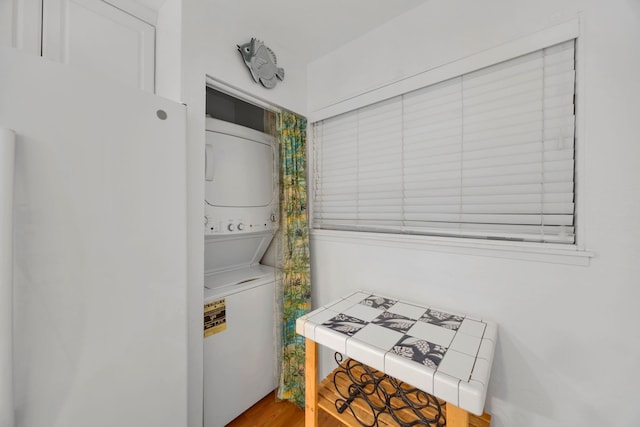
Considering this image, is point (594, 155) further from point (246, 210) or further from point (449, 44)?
point (246, 210)

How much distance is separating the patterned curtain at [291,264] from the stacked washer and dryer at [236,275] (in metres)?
0.09

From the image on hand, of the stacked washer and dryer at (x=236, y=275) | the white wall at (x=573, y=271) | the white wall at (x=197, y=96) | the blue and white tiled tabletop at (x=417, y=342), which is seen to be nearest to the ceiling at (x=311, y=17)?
the white wall at (x=197, y=96)

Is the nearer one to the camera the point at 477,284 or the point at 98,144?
the point at 98,144

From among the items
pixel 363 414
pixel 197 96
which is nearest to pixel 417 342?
pixel 363 414

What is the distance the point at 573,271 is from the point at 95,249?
201 cm

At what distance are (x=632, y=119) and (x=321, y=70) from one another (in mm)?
1768

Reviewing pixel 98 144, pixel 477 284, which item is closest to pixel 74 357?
pixel 98 144

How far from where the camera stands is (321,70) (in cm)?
195

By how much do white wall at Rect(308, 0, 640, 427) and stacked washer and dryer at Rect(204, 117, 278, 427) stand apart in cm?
109

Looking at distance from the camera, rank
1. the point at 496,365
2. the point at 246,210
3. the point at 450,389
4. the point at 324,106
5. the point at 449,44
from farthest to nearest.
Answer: the point at 324,106, the point at 246,210, the point at 449,44, the point at 496,365, the point at 450,389

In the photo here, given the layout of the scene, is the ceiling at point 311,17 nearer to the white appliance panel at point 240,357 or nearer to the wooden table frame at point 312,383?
the white appliance panel at point 240,357

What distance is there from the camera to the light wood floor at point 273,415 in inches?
64.3

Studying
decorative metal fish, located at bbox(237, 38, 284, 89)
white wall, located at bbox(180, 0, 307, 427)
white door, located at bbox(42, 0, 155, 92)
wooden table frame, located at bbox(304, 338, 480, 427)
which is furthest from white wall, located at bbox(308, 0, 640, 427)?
white door, located at bbox(42, 0, 155, 92)

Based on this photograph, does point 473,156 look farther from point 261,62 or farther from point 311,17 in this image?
point 261,62
